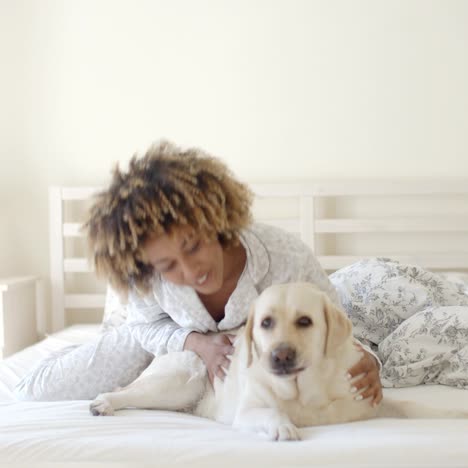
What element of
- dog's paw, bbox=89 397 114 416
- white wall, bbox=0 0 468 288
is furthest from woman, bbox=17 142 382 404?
white wall, bbox=0 0 468 288

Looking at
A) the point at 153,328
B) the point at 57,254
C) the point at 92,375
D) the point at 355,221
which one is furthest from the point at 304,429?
the point at 57,254

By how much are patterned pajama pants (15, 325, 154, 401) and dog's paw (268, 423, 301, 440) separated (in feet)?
2.31

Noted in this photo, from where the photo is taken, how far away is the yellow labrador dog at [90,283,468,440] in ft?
4.54

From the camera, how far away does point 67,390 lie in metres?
1.99

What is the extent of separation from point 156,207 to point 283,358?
0.41 metres

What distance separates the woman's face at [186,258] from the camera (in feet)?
5.04

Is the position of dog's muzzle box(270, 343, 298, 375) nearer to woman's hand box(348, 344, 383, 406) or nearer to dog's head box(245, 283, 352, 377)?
dog's head box(245, 283, 352, 377)

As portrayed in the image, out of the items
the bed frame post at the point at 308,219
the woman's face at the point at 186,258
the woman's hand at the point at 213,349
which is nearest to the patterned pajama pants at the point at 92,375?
the woman's hand at the point at 213,349

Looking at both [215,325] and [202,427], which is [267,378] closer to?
[202,427]

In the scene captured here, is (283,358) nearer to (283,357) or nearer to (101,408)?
(283,357)

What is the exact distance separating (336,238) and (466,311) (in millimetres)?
1401

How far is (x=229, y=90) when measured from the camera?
356cm

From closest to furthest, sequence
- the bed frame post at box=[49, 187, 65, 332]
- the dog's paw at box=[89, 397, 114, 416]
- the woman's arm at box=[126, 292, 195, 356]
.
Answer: the dog's paw at box=[89, 397, 114, 416] < the woman's arm at box=[126, 292, 195, 356] < the bed frame post at box=[49, 187, 65, 332]

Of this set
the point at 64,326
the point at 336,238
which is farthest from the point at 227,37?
the point at 64,326
